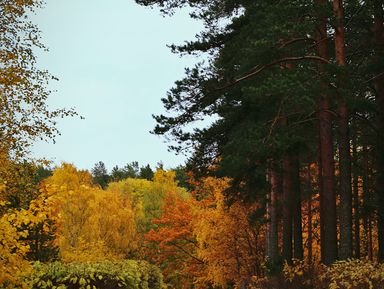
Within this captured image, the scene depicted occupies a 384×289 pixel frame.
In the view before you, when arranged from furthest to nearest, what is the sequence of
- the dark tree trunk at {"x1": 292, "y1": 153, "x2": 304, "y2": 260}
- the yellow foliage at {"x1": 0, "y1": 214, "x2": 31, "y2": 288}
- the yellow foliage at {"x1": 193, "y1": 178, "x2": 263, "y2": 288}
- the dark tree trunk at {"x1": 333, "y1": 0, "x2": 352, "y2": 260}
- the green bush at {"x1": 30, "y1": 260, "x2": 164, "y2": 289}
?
the yellow foliage at {"x1": 193, "y1": 178, "x2": 263, "y2": 288} < the dark tree trunk at {"x1": 292, "y1": 153, "x2": 304, "y2": 260} < the dark tree trunk at {"x1": 333, "y1": 0, "x2": 352, "y2": 260} < the green bush at {"x1": 30, "y1": 260, "x2": 164, "y2": 289} < the yellow foliage at {"x1": 0, "y1": 214, "x2": 31, "y2": 288}

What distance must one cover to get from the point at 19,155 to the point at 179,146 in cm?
759

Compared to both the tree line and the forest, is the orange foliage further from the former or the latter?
the tree line

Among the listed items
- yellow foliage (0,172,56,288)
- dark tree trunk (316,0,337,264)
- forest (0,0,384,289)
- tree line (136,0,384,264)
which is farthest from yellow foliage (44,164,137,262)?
yellow foliage (0,172,56,288)

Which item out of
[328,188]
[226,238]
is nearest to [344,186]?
[328,188]

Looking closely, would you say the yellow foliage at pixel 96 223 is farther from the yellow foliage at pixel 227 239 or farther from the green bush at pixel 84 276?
the green bush at pixel 84 276

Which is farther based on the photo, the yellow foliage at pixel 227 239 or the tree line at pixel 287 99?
the yellow foliage at pixel 227 239

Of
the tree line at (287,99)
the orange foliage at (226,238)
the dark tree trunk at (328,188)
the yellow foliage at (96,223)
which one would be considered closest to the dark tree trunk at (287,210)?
the tree line at (287,99)

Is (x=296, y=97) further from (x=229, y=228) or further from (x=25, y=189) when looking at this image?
(x=229, y=228)

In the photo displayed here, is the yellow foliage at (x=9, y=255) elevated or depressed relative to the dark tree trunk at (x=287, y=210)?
depressed

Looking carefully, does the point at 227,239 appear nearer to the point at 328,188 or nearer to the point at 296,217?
the point at 296,217

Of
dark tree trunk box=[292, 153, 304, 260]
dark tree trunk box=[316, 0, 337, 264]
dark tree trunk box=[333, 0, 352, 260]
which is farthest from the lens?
dark tree trunk box=[292, 153, 304, 260]

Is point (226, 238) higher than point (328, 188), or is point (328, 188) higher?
point (328, 188)

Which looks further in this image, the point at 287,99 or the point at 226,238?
the point at 226,238

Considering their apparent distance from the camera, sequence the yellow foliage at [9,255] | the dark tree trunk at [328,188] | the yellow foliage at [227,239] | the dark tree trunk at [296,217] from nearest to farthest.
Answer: the yellow foliage at [9,255]
the dark tree trunk at [328,188]
the dark tree trunk at [296,217]
the yellow foliage at [227,239]
